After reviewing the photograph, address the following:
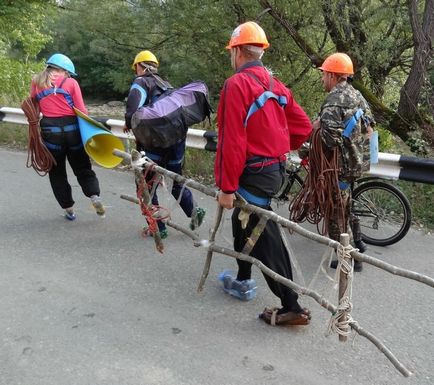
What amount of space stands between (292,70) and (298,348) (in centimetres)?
714

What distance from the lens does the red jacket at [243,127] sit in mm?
3152

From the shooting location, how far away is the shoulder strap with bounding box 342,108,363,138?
13.7 feet

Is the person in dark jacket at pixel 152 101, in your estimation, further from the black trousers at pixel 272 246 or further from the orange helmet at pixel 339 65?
the orange helmet at pixel 339 65

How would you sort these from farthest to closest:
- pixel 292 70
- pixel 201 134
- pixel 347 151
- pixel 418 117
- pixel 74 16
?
pixel 74 16
pixel 292 70
pixel 418 117
pixel 201 134
pixel 347 151

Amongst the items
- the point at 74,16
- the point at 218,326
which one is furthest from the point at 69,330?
the point at 74,16

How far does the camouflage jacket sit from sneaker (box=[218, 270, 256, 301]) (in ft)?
4.14

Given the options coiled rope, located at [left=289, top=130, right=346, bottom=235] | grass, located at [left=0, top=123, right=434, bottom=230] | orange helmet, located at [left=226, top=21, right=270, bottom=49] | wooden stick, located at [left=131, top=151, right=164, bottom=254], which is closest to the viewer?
orange helmet, located at [left=226, top=21, right=270, bottom=49]

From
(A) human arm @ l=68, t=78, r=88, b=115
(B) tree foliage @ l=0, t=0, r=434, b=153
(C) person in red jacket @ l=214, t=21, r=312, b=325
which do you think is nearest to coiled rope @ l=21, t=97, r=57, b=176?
(A) human arm @ l=68, t=78, r=88, b=115

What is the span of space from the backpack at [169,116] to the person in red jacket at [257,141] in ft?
3.63

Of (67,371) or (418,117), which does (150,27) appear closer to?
(418,117)

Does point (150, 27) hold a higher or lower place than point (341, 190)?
higher

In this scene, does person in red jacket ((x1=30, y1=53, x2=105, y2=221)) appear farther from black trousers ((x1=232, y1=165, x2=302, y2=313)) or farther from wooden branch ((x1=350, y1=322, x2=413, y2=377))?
wooden branch ((x1=350, y1=322, x2=413, y2=377))

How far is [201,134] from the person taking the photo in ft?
23.2

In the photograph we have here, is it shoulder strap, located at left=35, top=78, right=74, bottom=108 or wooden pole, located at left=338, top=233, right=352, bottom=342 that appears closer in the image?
wooden pole, located at left=338, top=233, right=352, bottom=342
